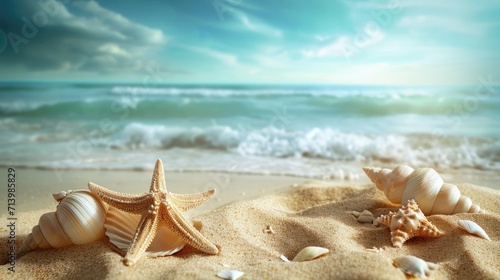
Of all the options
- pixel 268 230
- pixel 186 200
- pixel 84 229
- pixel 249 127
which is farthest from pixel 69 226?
pixel 249 127

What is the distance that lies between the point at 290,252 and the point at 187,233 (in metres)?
0.66

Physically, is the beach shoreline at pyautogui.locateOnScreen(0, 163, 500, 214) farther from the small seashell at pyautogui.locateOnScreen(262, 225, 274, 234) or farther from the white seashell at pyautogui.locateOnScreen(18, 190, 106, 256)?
the white seashell at pyautogui.locateOnScreen(18, 190, 106, 256)

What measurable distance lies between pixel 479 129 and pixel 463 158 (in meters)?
2.96

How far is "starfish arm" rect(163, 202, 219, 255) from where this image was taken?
2105 millimetres

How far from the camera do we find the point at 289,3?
1060 cm

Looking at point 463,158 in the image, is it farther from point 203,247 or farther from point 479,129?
point 203,247

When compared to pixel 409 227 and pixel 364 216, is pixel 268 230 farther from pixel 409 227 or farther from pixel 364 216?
pixel 409 227

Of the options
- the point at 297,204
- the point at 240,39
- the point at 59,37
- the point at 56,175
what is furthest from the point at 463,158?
the point at 59,37

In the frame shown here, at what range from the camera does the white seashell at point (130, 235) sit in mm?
2152

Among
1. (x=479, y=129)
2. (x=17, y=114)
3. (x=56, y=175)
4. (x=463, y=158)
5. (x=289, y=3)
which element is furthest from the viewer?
(x=17, y=114)

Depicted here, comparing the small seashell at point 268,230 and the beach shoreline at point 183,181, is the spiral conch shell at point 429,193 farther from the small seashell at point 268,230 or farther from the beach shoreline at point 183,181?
the beach shoreline at point 183,181

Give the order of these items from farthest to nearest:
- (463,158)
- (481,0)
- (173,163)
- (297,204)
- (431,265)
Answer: (481,0) < (463,158) < (173,163) < (297,204) < (431,265)

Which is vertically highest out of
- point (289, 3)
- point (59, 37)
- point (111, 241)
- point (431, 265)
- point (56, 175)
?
point (289, 3)

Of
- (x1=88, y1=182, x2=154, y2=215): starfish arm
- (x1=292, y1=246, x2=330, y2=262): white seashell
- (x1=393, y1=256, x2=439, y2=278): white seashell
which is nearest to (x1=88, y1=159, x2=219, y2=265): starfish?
(x1=88, y1=182, x2=154, y2=215): starfish arm
